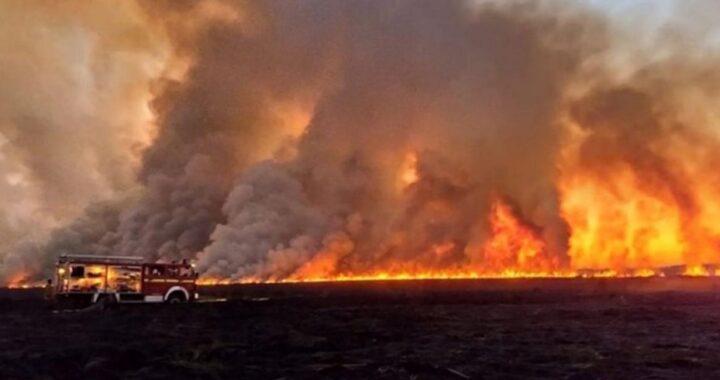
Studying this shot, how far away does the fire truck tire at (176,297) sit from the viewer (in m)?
116

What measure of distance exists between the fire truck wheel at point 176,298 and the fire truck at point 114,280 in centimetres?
21

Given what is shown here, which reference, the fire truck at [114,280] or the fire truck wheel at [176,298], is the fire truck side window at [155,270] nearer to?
the fire truck at [114,280]

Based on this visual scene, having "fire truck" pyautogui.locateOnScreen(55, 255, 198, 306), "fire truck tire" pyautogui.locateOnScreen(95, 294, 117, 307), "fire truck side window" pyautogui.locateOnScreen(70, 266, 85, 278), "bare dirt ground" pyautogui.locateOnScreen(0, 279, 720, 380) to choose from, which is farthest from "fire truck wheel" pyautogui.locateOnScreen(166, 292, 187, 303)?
"fire truck side window" pyautogui.locateOnScreen(70, 266, 85, 278)

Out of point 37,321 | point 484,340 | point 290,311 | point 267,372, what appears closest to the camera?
point 267,372

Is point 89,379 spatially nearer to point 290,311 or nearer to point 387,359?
point 387,359

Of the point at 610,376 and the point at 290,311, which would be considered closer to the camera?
the point at 610,376

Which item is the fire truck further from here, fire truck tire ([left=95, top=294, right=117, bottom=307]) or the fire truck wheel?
the fire truck wheel

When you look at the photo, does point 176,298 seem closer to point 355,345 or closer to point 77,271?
point 77,271

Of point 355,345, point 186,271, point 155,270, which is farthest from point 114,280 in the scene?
point 355,345

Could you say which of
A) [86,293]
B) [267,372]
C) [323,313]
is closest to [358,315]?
[323,313]

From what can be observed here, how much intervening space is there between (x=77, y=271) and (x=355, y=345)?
185 ft

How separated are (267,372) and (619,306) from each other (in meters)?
97.1

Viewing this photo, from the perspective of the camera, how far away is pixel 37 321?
9681 centimetres

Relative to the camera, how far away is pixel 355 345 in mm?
68312
